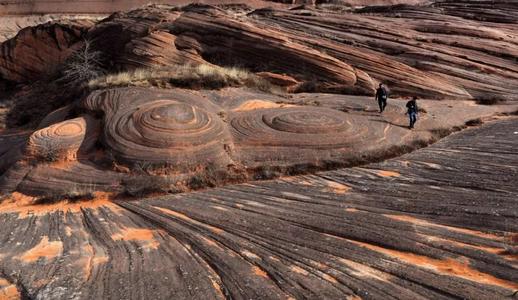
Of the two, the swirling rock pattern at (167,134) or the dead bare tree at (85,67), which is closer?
the swirling rock pattern at (167,134)

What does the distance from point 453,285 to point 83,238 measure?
533 cm

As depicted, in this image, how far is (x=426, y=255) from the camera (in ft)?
18.7

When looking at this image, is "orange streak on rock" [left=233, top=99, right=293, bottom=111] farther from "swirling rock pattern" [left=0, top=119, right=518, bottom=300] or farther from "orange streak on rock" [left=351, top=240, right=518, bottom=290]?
"orange streak on rock" [left=351, top=240, right=518, bottom=290]

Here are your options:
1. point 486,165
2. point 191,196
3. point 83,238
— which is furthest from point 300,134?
point 83,238

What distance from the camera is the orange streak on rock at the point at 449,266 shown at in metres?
4.93

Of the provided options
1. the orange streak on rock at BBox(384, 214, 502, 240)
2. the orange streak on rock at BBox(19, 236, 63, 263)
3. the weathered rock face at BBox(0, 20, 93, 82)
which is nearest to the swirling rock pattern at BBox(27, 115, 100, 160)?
the orange streak on rock at BBox(19, 236, 63, 263)

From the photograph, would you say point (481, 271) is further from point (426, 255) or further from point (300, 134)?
point (300, 134)

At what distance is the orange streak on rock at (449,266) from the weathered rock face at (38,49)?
23879 mm

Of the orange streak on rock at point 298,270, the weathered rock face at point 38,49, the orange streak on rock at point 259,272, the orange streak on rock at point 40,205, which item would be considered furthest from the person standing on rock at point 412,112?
the weathered rock face at point 38,49

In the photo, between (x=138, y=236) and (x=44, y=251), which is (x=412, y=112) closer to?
(x=138, y=236)

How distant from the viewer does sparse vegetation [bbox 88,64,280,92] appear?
1445cm

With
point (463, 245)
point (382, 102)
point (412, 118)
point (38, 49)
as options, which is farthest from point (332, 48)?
point (38, 49)

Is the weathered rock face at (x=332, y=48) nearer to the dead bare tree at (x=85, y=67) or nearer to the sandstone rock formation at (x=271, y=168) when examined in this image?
the sandstone rock formation at (x=271, y=168)

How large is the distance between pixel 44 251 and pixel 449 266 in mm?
5524
